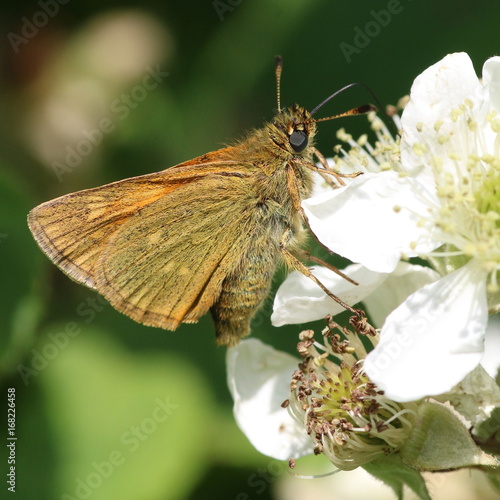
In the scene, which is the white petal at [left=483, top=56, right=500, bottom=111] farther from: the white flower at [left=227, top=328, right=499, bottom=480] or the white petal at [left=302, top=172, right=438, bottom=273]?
the white flower at [left=227, top=328, right=499, bottom=480]

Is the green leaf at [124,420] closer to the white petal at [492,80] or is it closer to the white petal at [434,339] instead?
the white petal at [434,339]

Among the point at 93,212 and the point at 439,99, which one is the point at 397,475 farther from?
the point at 93,212

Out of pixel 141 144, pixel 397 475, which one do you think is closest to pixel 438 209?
pixel 397 475

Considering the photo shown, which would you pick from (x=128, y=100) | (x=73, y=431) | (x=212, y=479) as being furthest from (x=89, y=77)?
(x=212, y=479)

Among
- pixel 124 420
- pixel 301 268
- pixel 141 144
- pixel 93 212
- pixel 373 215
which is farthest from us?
pixel 141 144

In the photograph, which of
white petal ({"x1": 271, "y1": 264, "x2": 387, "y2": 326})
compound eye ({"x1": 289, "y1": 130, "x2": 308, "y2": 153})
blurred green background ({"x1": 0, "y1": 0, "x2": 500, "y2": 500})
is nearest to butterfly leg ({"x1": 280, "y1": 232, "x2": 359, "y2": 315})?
white petal ({"x1": 271, "y1": 264, "x2": 387, "y2": 326})

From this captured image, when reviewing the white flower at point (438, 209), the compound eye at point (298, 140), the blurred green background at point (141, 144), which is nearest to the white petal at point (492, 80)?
the white flower at point (438, 209)

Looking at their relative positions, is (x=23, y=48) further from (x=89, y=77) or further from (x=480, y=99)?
(x=480, y=99)

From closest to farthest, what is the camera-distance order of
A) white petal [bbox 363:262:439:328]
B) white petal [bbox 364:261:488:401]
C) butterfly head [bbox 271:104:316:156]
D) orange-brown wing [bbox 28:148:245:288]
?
white petal [bbox 364:261:488:401], white petal [bbox 363:262:439:328], orange-brown wing [bbox 28:148:245:288], butterfly head [bbox 271:104:316:156]
